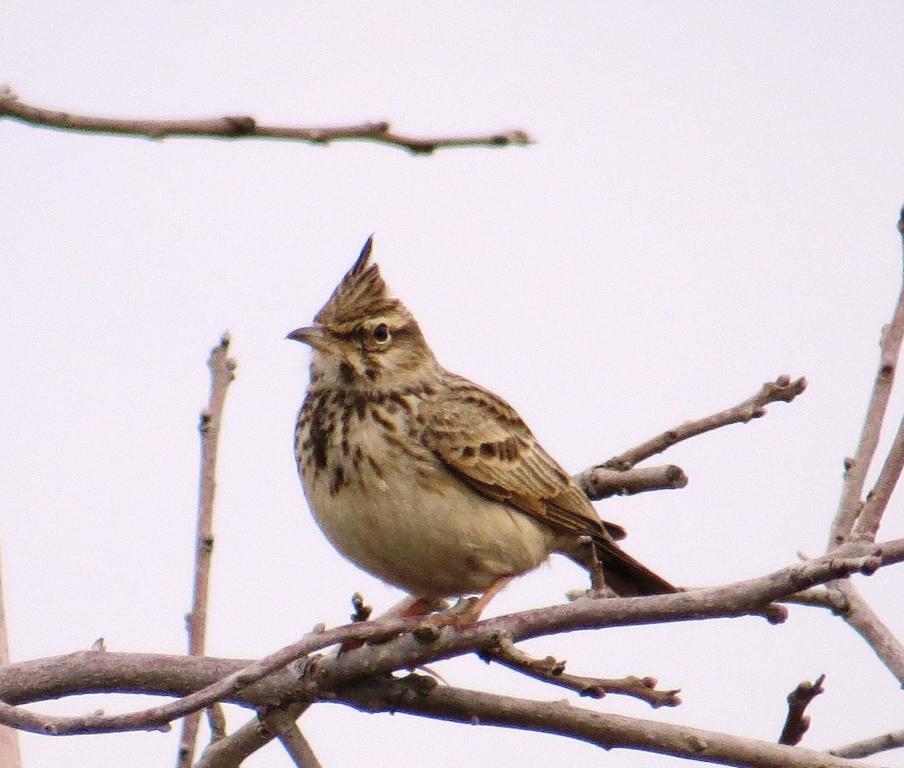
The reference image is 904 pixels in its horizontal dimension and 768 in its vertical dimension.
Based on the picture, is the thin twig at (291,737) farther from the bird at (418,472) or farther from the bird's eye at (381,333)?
the bird's eye at (381,333)

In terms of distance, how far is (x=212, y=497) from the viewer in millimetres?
5480

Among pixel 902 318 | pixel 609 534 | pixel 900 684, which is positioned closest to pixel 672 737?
pixel 900 684

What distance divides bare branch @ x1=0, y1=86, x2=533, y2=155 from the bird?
3.34m

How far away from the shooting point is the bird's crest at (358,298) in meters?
7.24

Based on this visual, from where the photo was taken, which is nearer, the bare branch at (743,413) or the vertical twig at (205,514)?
the vertical twig at (205,514)

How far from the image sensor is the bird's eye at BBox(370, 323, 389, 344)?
730 cm

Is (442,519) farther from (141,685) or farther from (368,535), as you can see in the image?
(141,685)

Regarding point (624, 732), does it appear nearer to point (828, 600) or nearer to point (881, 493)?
point (828, 600)

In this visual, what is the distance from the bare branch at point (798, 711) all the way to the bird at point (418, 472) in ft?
4.56

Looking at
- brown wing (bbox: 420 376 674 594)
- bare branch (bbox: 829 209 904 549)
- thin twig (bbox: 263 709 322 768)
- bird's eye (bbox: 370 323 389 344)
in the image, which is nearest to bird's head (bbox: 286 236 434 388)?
bird's eye (bbox: 370 323 389 344)

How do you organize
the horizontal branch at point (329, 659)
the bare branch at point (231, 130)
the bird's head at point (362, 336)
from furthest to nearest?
1. the bird's head at point (362, 336)
2. the horizontal branch at point (329, 659)
3. the bare branch at point (231, 130)

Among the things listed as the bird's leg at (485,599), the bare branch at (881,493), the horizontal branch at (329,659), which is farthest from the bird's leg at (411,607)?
Answer: the bare branch at (881,493)

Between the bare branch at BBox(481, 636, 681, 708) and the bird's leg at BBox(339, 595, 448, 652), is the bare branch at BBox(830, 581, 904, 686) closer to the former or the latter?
the bare branch at BBox(481, 636, 681, 708)

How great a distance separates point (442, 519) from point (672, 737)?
199 cm
